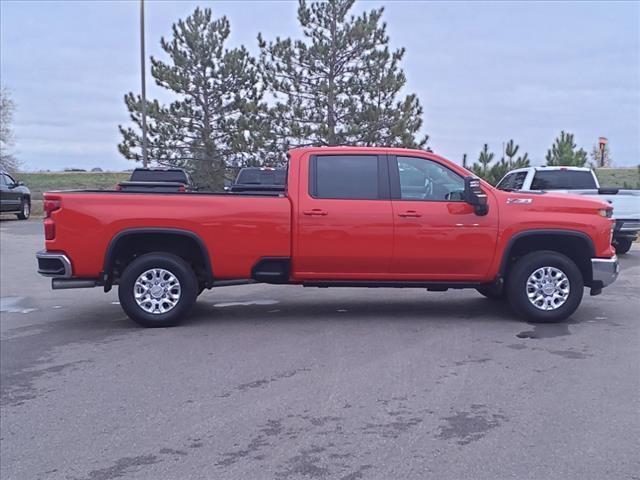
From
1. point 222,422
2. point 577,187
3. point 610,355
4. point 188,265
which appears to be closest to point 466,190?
point 610,355

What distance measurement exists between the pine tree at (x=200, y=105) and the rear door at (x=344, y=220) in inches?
883

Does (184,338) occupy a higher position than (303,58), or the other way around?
(303,58)

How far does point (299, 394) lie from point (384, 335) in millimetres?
2248

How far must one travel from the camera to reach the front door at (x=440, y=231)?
835 cm

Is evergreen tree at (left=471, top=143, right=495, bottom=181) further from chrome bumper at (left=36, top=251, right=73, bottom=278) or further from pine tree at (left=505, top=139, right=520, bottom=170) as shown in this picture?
chrome bumper at (left=36, top=251, right=73, bottom=278)

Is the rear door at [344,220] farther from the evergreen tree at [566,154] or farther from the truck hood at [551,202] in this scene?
the evergreen tree at [566,154]

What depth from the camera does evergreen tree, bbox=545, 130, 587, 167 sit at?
950 inches

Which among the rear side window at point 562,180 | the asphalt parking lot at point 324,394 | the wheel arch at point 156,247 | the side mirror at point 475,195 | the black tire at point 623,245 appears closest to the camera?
the asphalt parking lot at point 324,394

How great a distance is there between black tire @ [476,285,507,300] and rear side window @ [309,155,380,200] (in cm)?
197

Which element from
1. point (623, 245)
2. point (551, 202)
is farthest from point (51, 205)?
point (623, 245)

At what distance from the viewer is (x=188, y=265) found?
8.62 metres

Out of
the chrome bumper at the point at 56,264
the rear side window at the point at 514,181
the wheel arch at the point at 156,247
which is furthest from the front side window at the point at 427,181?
the rear side window at the point at 514,181

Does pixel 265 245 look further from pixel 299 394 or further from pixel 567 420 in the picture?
pixel 567 420

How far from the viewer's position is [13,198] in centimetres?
2628
